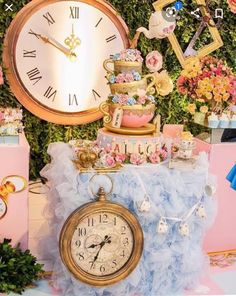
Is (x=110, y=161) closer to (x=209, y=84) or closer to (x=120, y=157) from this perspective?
(x=120, y=157)

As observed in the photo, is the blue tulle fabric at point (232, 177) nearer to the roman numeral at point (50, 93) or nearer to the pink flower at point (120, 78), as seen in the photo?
the pink flower at point (120, 78)

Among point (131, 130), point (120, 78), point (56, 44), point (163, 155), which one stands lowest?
point (163, 155)

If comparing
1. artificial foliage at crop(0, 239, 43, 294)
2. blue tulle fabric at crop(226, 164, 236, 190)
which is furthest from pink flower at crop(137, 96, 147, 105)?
artificial foliage at crop(0, 239, 43, 294)

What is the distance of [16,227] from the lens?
2639 mm

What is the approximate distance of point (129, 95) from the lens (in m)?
2.74

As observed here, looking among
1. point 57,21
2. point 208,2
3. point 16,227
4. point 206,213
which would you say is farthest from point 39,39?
point 206,213

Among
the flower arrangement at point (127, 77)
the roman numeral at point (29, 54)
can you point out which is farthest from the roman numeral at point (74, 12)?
the flower arrangement at point (127, 77)

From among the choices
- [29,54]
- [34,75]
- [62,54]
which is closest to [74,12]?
[62,54]

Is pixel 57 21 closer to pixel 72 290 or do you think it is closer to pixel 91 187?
pixel 91 187

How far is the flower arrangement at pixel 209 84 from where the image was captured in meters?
3.01

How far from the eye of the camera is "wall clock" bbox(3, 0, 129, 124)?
3.97 m

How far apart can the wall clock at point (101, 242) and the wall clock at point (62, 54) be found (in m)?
1.85

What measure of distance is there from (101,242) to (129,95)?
0.83 m

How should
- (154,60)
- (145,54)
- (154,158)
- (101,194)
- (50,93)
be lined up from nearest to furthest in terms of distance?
1. (101,194)
2. (154,158)
3. (154,60)
4. (50,93)
5. (145,54)
